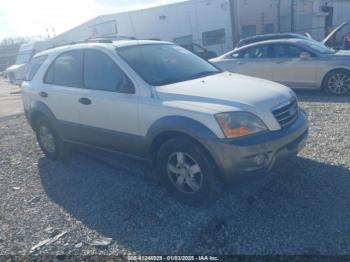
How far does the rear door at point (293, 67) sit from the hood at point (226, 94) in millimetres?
4805

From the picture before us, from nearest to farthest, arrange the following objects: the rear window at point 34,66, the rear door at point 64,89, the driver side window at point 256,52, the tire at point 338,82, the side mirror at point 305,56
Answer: the rear door at point 64,89, the rear window at point 34,66, the tire at point 338,82, the side mirror at point 305,56, the driver side window at point 256,52

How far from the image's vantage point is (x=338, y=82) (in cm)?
802

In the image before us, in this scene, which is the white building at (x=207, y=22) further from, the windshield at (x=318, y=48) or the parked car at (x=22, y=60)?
the windshield at (x=318, y=48)

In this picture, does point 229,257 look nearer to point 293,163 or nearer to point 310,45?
point 293,163

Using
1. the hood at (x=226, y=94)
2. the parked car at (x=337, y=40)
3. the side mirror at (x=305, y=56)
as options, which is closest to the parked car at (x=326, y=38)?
the parked car at (x=337, y=40)

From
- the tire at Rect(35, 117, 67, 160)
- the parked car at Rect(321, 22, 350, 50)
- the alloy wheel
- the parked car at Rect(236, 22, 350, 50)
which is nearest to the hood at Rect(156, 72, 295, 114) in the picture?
the alloy wheel

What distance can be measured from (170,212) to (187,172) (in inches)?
18.4

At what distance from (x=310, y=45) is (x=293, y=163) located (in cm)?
520

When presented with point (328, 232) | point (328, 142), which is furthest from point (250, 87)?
point (328, 142)

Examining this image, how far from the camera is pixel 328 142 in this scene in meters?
5.14

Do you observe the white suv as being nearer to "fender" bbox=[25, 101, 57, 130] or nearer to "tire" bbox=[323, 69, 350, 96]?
"fender" bbox=[25, 101, 57, 130]

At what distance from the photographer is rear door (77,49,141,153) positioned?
3973mm

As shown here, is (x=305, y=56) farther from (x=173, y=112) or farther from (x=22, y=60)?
(x=22, y=60)

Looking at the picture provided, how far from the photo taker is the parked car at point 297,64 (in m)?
8.03
